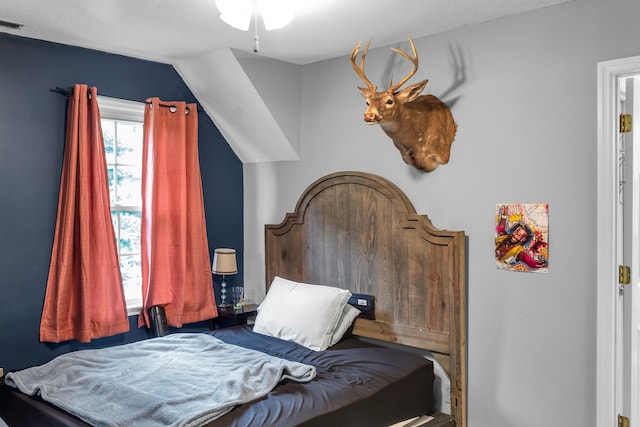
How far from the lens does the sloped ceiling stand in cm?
285

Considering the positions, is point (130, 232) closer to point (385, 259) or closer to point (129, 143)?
point (129, 143)

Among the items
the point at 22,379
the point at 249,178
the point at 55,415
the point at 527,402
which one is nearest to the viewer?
the point at 55,415

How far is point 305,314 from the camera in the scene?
349cm

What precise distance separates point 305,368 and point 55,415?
3.73ft

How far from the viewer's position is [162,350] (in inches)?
125

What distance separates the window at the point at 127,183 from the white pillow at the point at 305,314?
0.97 metres

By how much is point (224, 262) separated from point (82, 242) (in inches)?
39.3

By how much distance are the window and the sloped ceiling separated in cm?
43

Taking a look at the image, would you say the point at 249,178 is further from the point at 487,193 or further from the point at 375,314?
the point at 487,193

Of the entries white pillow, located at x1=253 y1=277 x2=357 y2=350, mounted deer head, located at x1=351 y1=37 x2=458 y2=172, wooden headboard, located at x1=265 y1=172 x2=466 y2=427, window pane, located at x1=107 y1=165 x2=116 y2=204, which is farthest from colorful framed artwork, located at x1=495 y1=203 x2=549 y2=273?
window pane, located at x1=107 y1=165 x2=116 y2=204

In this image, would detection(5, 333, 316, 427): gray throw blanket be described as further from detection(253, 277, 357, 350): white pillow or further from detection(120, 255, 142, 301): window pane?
detection(120, 255, 142, 301): window pane

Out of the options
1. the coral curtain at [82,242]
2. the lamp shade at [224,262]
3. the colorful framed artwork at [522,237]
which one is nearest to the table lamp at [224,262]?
the lamp shade at [224,262]

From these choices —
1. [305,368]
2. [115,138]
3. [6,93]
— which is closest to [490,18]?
[305,368]

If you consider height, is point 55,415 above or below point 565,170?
below
